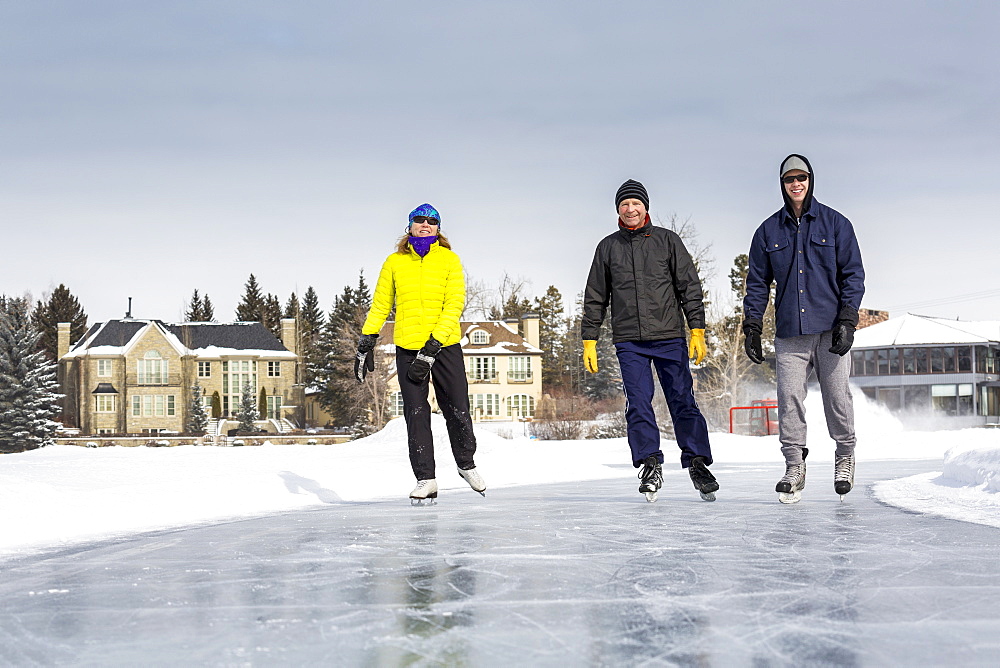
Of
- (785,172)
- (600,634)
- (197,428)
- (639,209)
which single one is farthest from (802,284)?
(197,428)

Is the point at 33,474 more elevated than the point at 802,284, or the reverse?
the point at 802,284

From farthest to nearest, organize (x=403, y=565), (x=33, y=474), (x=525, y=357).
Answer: (x=525, y=357)
(x=33, y=474)
(x=403, y=565)

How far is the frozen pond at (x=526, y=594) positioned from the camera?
2789mm

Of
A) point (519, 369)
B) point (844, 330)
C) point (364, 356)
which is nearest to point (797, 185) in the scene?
point (844, 330)

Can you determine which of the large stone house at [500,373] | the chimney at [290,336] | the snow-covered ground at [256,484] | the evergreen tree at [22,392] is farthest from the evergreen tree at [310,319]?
the snow-covered ground at [256,484]

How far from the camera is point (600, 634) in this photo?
2.95 meters

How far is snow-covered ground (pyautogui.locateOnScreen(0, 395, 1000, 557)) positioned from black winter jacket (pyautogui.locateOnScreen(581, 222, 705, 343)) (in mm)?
1862

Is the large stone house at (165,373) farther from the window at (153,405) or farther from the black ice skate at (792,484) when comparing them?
the black ice skate at (792,484)

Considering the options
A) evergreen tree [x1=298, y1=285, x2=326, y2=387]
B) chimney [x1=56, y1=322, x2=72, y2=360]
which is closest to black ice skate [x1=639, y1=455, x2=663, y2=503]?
chimney [x1=56, y1=322, x2=72, y2=360]

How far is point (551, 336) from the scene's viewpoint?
9144 centimetres

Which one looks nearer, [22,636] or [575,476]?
[22,636]

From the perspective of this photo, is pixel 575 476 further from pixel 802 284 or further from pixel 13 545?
pixel 13 545

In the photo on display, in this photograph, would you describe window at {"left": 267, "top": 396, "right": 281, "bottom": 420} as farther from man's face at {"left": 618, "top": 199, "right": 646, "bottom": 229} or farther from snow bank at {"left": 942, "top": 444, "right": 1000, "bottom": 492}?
man's face at {"left": 618, "top": 199, "right": 646, "bottom": 229}

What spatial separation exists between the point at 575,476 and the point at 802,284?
5.44m
